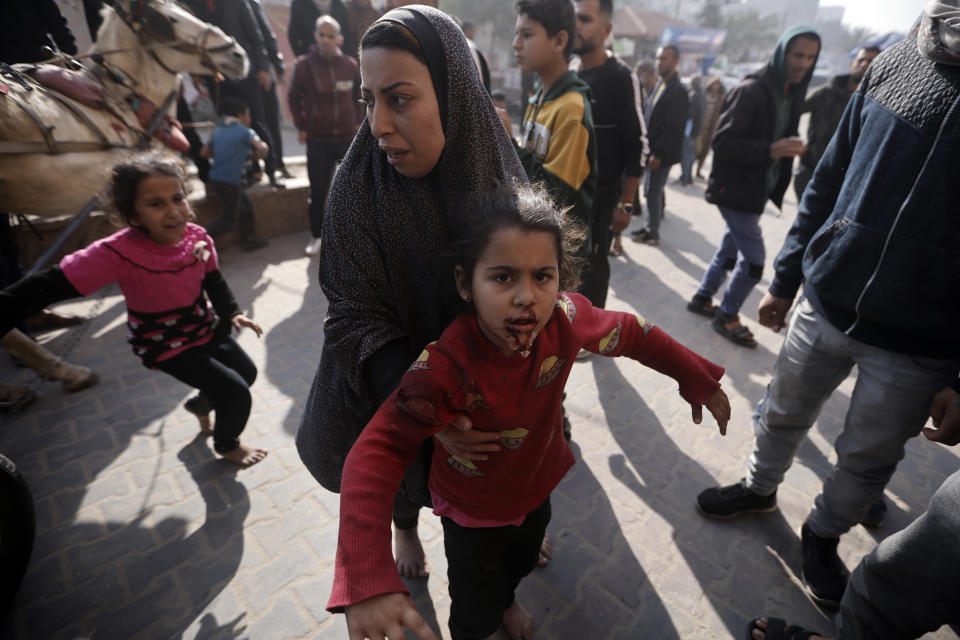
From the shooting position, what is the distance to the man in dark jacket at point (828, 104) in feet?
15.4

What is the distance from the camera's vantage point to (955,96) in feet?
4.83

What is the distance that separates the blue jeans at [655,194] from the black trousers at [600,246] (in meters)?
2.85

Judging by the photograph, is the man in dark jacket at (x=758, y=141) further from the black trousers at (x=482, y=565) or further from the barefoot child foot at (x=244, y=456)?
the barefoot child foot at (x=244, y=456)

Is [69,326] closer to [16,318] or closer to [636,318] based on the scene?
[16,318]

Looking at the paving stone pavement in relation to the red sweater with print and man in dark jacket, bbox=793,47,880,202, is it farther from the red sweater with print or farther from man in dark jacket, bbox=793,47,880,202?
man in dark jacket, bbox=793,47,880,202

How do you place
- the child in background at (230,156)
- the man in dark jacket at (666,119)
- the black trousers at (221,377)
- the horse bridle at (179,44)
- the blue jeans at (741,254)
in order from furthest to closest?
1. the man in dark jacket at (666,119)
2. the child in background at (230,156)
3. the horse bridle at (179,44)
4. the blue jeans at (741,254)
5. the black trousers at (221,377)

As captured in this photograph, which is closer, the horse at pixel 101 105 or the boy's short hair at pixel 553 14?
the boy's short hair at pixel 553 14

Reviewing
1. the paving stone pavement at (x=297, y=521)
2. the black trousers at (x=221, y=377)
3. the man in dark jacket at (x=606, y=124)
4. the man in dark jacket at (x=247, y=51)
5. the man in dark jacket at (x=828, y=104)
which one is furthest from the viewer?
the man in dark jacket at (x=247, y=51)

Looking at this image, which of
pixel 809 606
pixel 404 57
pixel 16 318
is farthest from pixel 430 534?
pixel 404 57

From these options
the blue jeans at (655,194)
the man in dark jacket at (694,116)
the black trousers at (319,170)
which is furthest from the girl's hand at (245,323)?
the man in dark jacket at (694,116)

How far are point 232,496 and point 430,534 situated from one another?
1.12 m

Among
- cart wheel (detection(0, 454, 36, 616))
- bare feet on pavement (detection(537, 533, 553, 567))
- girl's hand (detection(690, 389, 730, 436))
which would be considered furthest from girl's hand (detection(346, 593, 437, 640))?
cart wheel (detection(0, 454, 36, 616))

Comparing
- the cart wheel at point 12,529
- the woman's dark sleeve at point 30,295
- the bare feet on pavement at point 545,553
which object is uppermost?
the woman's dark sleeve at point 30,295

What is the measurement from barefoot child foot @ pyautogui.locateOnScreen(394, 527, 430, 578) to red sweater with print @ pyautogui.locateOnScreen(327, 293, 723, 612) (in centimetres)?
80
